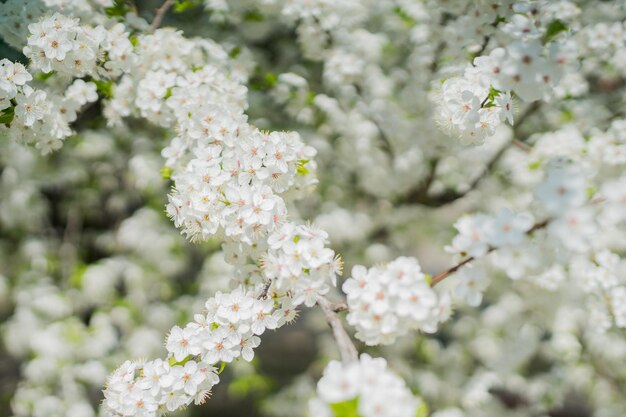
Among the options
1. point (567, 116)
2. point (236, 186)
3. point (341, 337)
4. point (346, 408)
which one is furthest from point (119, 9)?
point (567, 116)

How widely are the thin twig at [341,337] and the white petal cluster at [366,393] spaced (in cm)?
10

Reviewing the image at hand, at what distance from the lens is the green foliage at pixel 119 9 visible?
298 cm

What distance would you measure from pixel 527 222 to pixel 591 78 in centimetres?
437

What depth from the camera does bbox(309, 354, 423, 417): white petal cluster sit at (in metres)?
1.45

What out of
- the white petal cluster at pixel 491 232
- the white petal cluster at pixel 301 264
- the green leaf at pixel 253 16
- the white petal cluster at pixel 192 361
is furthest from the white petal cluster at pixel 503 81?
the green leaf at pixel 253 16

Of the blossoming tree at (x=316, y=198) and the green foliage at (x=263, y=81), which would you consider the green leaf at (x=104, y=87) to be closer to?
the blossoming tree at (x=316, y=198)

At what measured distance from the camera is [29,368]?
13.0 feet

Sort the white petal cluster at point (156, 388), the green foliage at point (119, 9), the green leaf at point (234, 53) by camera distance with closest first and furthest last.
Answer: the white petal cluster at point (156, 388) → the green foliage at point (119, 9) → the green leaf at point (234, 53)

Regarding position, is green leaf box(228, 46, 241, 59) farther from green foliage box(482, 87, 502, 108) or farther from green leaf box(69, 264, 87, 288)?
green leaf box(69, 264, 87, 288)

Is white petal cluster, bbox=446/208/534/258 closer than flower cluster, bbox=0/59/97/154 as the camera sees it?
Yes

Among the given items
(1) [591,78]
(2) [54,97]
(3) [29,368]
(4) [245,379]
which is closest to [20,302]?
(3) [29,368]

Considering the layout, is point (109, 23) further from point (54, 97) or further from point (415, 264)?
point (415, 264)

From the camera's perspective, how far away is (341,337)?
175 centimetres

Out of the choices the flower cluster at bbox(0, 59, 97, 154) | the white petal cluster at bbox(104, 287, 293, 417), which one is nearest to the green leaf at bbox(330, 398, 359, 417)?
the white petal cluster at bbox(104, 287, 293, 417)
